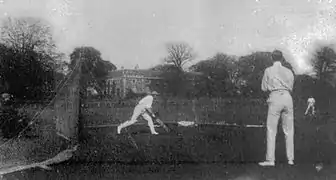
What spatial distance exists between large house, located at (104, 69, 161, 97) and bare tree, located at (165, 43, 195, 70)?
22 cm

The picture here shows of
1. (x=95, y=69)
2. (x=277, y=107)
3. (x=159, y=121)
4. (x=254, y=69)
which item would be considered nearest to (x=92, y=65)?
(x=95, y=69)

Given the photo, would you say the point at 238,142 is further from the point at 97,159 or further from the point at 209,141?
the point at 97,159

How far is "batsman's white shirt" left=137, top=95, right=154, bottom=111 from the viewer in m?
4.15

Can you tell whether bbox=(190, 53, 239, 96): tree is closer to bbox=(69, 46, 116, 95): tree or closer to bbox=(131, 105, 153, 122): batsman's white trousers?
bbox=(131, 105, 153, 122): batsman's white trousers

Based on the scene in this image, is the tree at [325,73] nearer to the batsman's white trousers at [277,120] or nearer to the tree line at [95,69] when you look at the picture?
the tree line at [95,69]

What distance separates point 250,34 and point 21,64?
8.65ft

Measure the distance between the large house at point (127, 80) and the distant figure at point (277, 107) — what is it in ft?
4.19

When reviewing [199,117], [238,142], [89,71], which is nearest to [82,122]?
[89,71]

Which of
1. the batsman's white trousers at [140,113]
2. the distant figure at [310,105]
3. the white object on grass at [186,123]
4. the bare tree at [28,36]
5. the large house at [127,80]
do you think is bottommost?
the white object on grass at [186,123]

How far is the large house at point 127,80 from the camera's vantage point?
4.16 meters

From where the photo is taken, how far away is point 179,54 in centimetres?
419

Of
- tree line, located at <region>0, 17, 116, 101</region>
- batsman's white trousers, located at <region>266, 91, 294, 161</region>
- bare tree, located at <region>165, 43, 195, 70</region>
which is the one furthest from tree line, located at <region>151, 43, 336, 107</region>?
tree line, located at <region>0, 17, 116, 101</region>

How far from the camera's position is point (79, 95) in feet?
13.7

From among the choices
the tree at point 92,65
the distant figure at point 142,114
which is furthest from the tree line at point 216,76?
the tree at point 92,65
